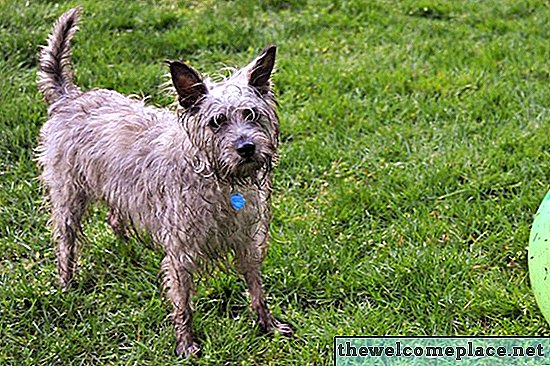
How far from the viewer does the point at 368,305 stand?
3.83 metres

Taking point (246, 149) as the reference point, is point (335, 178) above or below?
below

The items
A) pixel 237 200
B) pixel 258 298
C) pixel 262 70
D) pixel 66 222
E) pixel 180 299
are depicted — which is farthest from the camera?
pixel 66 222

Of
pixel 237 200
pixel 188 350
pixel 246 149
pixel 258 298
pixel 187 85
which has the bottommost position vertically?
pixel 188 350

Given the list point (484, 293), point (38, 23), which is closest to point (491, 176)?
point (484, 293)

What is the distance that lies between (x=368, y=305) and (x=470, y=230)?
0.80 m

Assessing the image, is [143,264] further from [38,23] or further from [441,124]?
[38,23]

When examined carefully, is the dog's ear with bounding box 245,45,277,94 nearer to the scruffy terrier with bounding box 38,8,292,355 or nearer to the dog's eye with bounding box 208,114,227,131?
the scruffy terrier with bounding box 38,8,292,355

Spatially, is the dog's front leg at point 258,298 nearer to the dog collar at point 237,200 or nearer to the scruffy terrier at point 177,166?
the scruffy terrier at point 177,166

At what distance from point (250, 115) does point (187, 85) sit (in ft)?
0.84

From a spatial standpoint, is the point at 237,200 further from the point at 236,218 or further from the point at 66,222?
the point at 66,222

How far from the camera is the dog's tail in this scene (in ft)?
12.9

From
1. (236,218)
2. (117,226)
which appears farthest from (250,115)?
(117,226)

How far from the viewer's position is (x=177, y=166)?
335 cm

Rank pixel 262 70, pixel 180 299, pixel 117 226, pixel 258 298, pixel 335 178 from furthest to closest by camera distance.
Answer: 1. pixel 335 178
2. pixel 117 226
3. pixel 258 298
4. pixel 180 299
5. pixel 262 70
